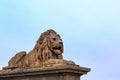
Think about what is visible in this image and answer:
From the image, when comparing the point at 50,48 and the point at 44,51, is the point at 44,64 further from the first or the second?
the point at 50,48

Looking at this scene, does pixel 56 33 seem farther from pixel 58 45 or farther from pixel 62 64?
pixel 62 64

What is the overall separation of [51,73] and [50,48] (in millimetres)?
1331

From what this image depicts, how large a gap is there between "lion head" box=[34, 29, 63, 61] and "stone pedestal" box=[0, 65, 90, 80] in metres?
0.74

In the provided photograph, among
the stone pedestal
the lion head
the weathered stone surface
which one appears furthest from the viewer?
the lion head

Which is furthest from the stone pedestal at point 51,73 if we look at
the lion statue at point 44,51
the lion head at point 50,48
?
the lion head at point 50,48

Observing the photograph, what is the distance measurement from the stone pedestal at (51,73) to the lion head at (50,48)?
736 millimetres

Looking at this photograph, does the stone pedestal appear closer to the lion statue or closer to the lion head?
the lion statue

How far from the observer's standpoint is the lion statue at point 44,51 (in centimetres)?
1813

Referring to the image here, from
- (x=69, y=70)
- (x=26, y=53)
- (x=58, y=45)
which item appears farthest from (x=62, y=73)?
(x=26, y=53)

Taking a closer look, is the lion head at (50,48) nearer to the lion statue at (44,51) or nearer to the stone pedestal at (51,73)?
the lion statue at (44,51)

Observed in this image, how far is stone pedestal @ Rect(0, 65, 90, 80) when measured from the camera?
17.0 metres

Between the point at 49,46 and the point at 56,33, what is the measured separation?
0.72m

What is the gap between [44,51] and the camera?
18188mm

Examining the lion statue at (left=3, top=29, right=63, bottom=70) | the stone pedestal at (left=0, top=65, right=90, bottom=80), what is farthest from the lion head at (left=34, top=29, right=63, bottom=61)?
the stone pedestal at (left=0, top=65, right=90, bottom=80)
